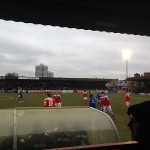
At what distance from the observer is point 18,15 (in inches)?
287

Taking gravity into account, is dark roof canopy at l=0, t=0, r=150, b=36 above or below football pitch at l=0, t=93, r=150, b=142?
above

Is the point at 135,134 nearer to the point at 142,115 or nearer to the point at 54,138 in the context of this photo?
the point at 142,115

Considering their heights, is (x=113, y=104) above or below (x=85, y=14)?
below

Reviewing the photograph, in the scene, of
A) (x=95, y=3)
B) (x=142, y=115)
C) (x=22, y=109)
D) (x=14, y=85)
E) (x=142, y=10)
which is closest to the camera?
(x=142, y=115)

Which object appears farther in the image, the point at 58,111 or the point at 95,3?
the point at 58,111

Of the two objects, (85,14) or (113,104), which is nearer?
(85,14)

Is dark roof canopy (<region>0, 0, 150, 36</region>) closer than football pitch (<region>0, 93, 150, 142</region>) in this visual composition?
Yes

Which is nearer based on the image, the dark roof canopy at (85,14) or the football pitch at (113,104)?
the dark roof canopy at (85,14)

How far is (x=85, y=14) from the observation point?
7375 millimetres

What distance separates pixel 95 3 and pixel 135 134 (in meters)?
3.73

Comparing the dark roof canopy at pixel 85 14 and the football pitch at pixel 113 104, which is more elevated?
the dark roof canopy at pixel 85 14

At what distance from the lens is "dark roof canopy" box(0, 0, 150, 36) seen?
669 cm

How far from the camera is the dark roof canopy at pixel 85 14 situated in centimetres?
669

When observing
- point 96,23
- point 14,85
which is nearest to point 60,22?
point 96,23
